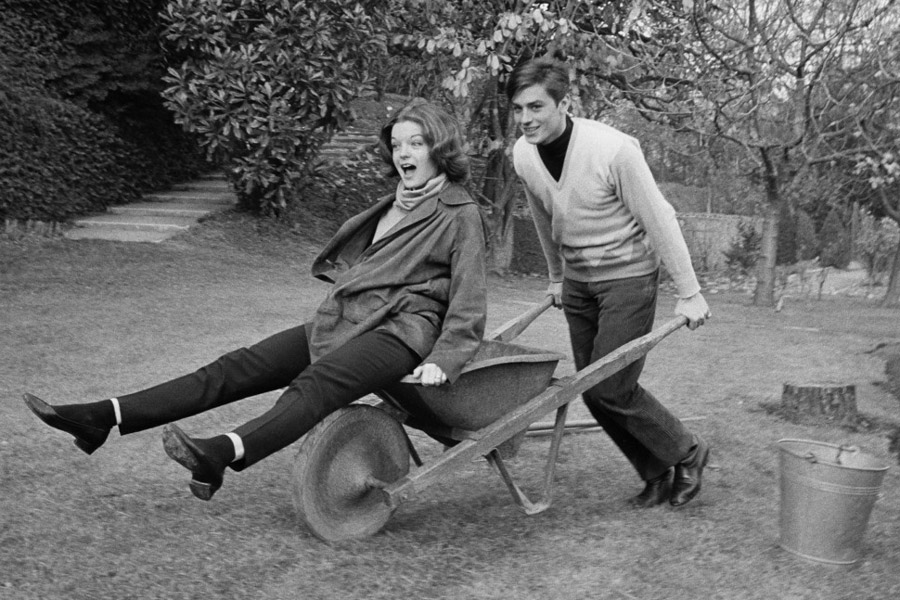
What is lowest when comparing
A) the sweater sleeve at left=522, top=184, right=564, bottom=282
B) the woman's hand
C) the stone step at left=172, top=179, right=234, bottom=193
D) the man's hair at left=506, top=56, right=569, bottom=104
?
the woman's hand

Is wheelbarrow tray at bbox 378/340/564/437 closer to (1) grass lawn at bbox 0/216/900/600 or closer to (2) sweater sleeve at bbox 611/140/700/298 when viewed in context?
(1) grass lawn at bbox 0/216/900/600

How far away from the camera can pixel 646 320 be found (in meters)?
3.87

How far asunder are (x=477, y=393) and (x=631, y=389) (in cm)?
69

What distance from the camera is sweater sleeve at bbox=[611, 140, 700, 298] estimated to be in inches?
143

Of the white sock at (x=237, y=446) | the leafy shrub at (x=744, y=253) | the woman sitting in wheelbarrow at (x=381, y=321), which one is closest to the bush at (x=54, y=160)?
the woman sitting in wheelbarrow at (x=381, y=321)

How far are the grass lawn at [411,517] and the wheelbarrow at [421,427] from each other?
13cm

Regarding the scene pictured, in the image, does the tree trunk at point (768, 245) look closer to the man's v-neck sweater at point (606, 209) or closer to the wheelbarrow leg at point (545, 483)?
the man's v-neck sweater at point (606, 209)

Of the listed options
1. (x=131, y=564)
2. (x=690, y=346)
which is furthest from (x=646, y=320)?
(x=690, y=346)

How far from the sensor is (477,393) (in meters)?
3.51

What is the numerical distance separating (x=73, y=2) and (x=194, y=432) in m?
8.43

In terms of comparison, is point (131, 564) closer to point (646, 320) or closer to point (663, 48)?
point (646, 320)

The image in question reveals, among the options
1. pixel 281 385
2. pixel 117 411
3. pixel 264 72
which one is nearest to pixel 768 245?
pixel 264 72

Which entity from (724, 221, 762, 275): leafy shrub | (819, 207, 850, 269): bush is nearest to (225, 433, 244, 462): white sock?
(724, 221, 762, 275): leafy shrub

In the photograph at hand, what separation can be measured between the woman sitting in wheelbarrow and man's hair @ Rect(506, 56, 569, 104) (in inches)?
11.4
